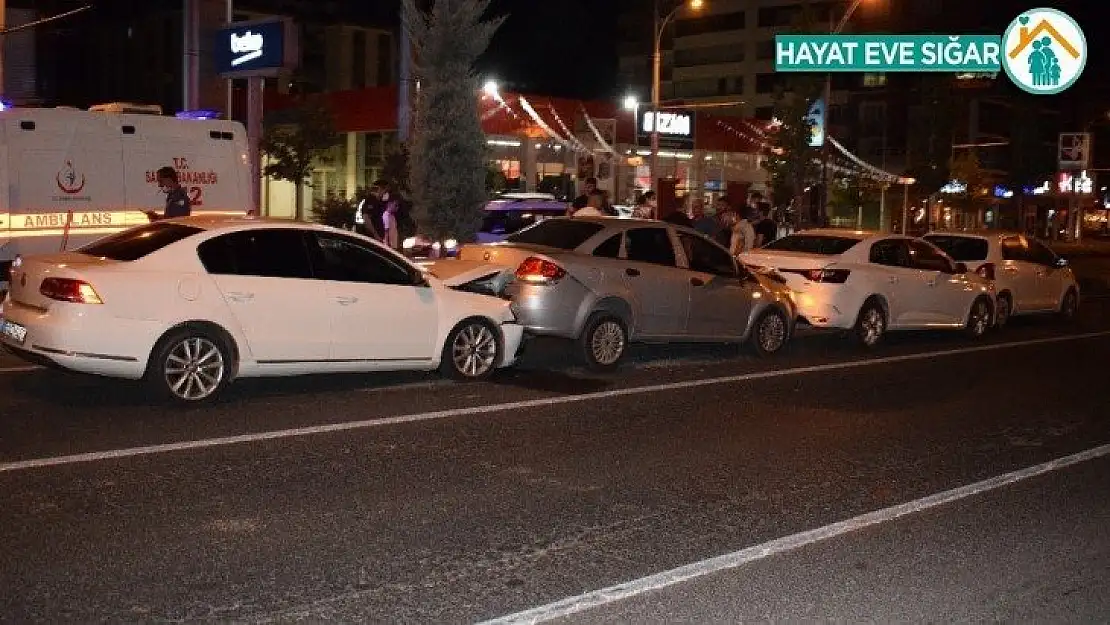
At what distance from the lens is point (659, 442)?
8555 mm

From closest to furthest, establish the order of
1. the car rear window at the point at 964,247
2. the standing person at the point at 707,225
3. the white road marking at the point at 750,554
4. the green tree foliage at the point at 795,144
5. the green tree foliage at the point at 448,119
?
the white road marking at the point at 750,554 < the standing person at the point at 707,225 < the green tree foliage at the point at 448,119 < the car rear window at the point at 964,247 < the green tree foliage at the point at 795,144

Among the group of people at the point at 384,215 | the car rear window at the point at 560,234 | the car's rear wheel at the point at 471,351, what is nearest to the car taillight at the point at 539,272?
the car rear window at the point at 560,234

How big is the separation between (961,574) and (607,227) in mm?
7095

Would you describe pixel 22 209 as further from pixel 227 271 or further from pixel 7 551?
pixel 7 551

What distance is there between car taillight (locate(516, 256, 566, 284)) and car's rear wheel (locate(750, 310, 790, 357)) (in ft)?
10.2

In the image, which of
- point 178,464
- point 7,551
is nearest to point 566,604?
point 7,551

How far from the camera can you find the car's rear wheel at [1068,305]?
20.3 metres

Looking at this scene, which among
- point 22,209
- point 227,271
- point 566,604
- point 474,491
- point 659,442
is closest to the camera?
point 566,604

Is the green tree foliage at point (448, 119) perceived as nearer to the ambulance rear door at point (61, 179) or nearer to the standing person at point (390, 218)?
the standing person at point (390, 218)

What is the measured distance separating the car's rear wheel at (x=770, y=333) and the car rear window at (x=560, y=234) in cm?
255

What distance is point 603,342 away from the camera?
1195cm

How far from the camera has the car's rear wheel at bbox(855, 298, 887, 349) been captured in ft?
48.9

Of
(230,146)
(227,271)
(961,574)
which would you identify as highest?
(230,146)

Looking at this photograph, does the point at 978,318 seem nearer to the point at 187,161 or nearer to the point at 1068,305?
the point at 1068,305
